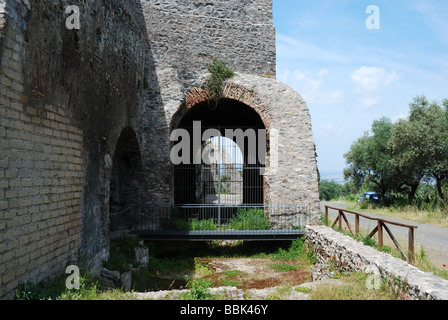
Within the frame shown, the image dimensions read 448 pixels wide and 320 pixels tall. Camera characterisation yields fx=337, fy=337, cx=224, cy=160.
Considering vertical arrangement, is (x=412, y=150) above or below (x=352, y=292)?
above

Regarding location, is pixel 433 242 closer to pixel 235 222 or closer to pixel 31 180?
pixel 235 222

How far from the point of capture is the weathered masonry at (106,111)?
3791 mm

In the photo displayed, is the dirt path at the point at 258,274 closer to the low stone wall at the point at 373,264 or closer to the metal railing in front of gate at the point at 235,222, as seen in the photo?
the low stone wall at the point at 373,264

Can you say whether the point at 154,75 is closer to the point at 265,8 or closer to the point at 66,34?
the point at 265,8

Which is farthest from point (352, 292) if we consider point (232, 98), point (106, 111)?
point (232, 98)

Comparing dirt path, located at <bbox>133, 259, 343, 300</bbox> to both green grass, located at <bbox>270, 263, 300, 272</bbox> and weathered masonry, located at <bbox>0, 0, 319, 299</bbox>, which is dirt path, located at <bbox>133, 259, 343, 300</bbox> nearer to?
green grass, located at <bbox>270, 263, 300, 272</bbox>

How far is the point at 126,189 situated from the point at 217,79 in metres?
4.24

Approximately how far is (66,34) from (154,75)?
5.25 metres

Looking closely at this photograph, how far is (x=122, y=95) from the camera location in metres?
7.72

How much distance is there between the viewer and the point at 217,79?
10.3m

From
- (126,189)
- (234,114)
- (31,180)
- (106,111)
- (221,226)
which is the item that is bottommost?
(221,226)

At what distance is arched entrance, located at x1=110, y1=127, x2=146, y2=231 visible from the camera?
9477 mm

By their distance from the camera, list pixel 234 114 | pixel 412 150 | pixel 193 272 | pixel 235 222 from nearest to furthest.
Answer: pixel 193 272, pixel 235 222, pixel 234 114, pixel 412 150
